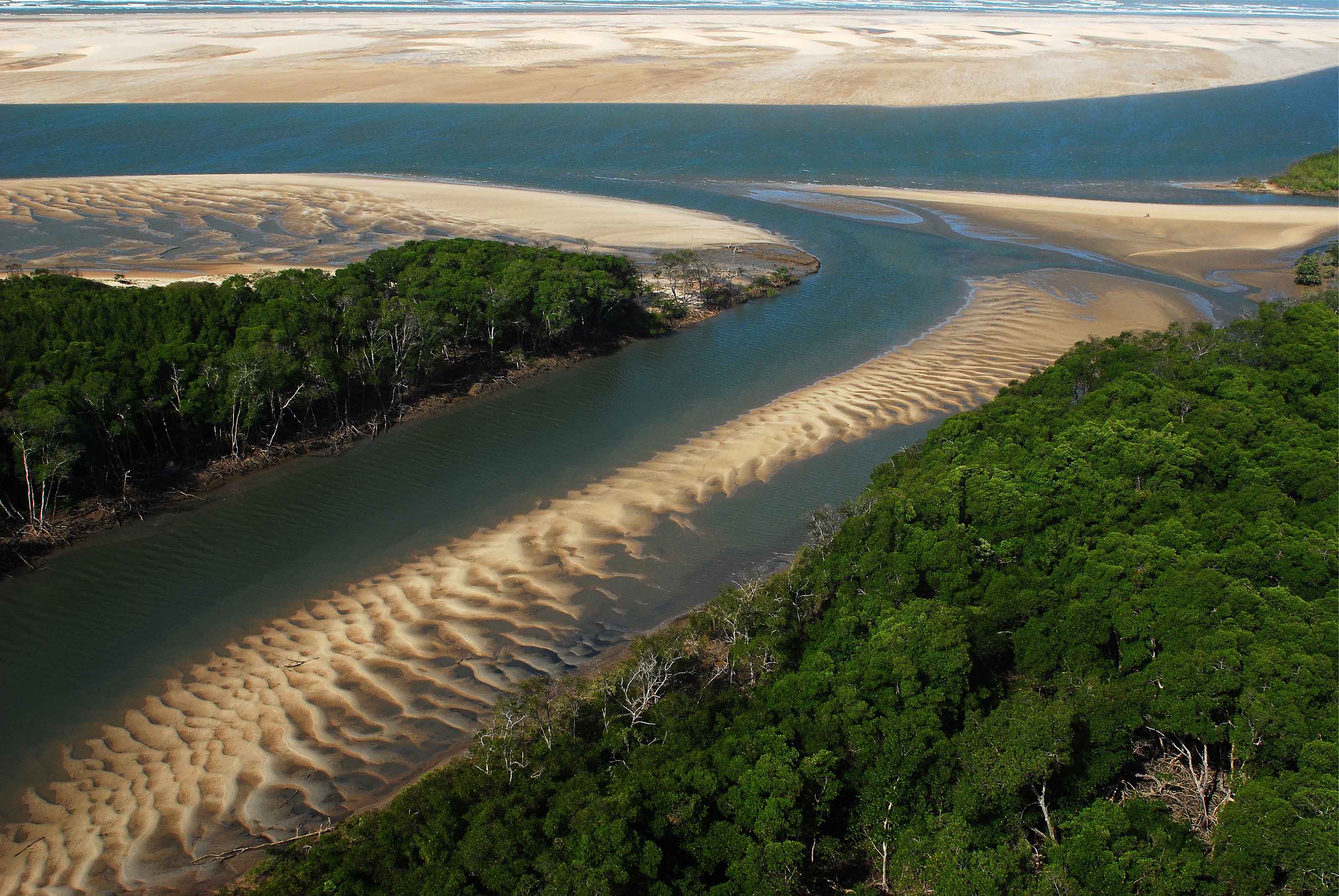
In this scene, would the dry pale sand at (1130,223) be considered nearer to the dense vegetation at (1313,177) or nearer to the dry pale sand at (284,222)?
the dense vegetation at (1313,177)

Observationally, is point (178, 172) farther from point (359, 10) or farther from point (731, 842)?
point (359, 10)

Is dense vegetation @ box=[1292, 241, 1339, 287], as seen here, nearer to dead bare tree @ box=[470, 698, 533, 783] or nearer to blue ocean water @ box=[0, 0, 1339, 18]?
dead bare tree @ box=[470, 698, 533, 783]

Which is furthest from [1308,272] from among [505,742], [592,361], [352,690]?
[352,690]

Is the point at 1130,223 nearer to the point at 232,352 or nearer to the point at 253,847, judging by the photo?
the point at 232,352

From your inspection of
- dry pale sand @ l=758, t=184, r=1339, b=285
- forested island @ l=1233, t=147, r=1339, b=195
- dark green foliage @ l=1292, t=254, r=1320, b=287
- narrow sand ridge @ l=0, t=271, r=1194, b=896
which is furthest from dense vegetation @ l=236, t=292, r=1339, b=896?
forested island @ l=1233, t=147, r=1339, b=195

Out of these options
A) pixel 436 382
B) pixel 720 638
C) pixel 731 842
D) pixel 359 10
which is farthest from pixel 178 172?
pixel 359 10

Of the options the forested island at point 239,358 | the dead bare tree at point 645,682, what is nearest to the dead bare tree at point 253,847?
the dead bare tree at point 645,682
